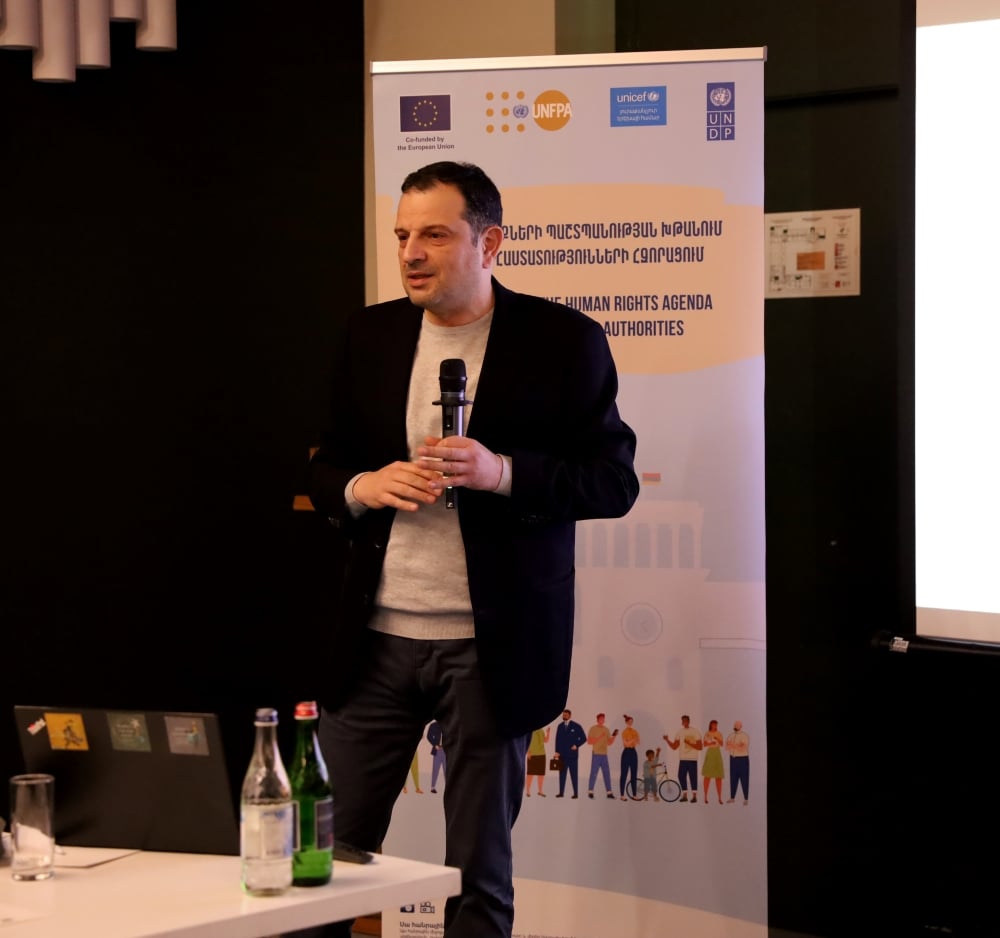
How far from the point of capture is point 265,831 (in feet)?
5.30

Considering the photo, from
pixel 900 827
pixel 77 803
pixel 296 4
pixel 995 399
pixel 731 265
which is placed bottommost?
pixel 900 827

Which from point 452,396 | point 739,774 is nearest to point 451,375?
point 452,396

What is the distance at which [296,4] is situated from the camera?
14.8 feet

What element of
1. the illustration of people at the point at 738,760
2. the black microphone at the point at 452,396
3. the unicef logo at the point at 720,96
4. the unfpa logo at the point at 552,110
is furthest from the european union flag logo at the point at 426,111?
the illustration of people at the point at 738,760

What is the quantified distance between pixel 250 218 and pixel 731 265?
1865 millimetres

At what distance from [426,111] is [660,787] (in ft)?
6.33

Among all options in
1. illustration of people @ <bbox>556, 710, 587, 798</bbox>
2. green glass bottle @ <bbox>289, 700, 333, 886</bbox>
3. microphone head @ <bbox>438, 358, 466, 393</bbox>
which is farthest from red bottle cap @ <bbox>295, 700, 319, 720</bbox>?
illustration of people @ <bbox>556, 710, 587, 798</bbox>

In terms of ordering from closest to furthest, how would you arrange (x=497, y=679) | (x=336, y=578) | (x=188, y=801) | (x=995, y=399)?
(x=188, y=801) < (x=497, y=679) < (x=995, y=399) < (x=336, y=578)

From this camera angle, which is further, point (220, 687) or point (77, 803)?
point (220, 687)

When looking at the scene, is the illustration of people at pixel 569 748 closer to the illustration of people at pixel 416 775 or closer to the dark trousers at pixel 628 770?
the dark trousers at pixel 628 770

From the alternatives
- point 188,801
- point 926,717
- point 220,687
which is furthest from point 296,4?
point 188,801

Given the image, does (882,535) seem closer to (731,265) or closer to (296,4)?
(731,265)

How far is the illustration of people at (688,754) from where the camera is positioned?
3.47m

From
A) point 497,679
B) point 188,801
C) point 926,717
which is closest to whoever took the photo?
point 188,801
